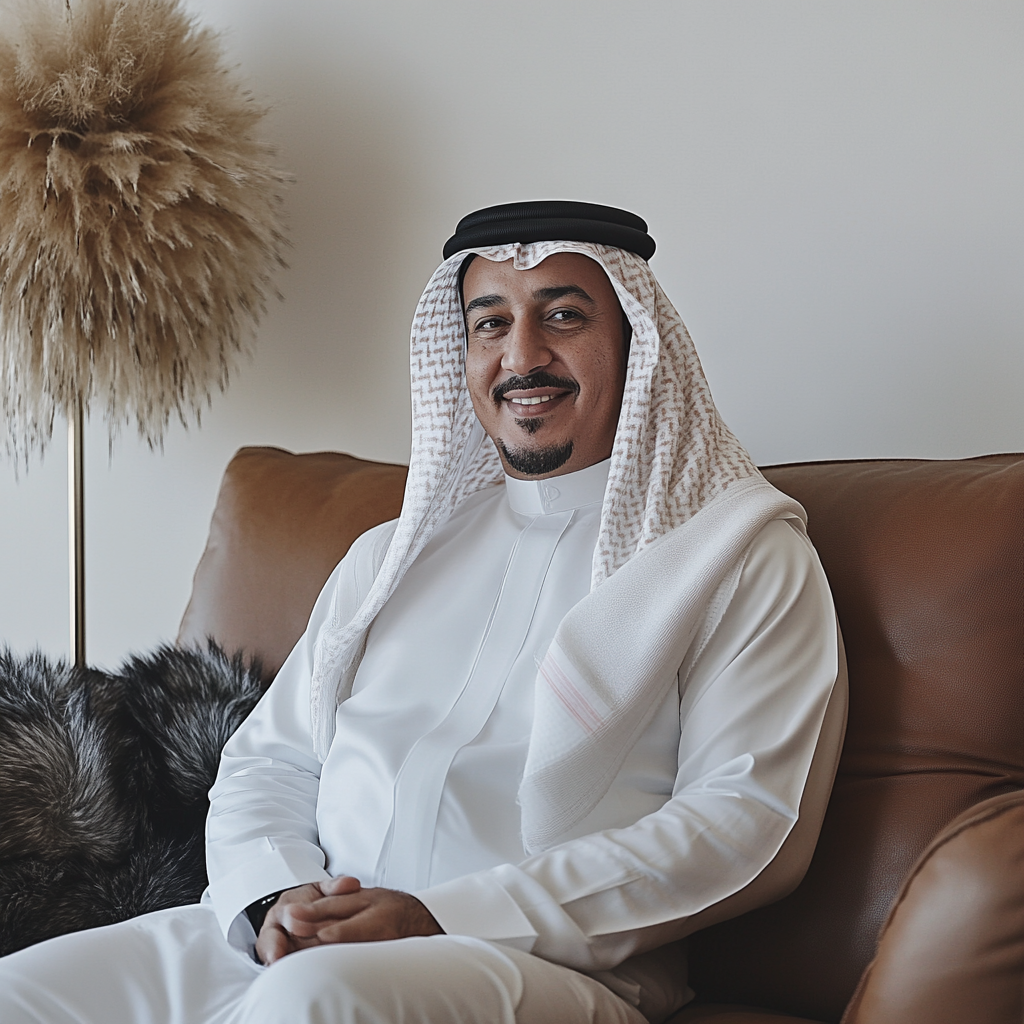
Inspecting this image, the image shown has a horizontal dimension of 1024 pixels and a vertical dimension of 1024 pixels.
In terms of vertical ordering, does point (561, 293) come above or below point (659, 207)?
below

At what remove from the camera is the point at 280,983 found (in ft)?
3.37

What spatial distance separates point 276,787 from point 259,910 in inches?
10.7

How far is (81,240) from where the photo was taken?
2170 millimetres

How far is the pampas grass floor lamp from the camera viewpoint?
2150 mm

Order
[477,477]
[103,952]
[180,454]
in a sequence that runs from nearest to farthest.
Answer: [103,952] → [477,477] → [180,454]

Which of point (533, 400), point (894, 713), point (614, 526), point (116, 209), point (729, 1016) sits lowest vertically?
point (729, 1016)

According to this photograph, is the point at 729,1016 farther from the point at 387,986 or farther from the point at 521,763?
the point at 387,986

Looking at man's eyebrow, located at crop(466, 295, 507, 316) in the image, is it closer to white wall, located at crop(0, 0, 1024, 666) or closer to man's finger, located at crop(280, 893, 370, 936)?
white wall, located at crop(0, 0, 1024, 666)

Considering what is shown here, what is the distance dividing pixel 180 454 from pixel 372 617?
1300 millimetres

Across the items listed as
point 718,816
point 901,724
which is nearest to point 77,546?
point 718,816

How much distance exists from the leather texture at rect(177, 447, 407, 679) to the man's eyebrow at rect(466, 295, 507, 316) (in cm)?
40

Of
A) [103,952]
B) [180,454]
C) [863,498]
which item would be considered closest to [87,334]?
[180,454]

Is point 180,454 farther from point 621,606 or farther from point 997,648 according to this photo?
point 997,648

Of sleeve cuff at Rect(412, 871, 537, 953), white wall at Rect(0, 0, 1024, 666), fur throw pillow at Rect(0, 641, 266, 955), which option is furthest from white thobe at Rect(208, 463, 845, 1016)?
white wall at Rect(0, 0, 1024, 666)
